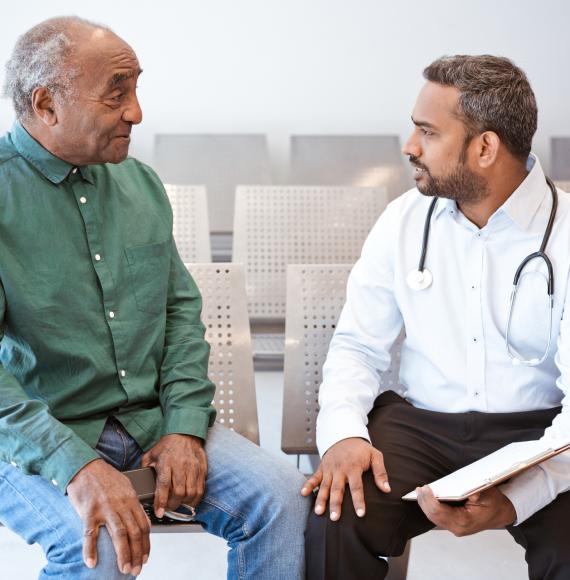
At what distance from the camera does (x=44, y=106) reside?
5.57 ft

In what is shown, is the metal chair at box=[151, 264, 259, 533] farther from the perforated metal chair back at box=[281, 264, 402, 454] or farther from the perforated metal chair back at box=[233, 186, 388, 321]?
the perforated metal chair back at box=[233, 186, 388, 321]

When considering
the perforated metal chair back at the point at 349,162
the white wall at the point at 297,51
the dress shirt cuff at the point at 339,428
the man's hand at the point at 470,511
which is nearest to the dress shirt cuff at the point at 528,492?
the man's hand at the point at 470,511

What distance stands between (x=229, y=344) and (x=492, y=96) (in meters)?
0.84

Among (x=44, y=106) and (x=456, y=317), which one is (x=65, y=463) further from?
(x=456, y=317)

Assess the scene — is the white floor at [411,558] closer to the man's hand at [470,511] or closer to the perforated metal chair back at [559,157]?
the man's hand at [470,511]

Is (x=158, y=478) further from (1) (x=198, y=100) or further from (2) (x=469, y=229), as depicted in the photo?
(1) (x=198, y=100)

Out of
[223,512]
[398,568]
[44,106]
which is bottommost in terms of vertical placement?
[398,568]

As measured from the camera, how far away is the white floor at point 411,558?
2314 millimetres

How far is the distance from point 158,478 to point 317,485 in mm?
310

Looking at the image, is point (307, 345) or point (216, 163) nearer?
point (307, 345)

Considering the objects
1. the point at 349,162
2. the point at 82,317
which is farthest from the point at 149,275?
the point at 349,162

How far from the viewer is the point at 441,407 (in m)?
1.88

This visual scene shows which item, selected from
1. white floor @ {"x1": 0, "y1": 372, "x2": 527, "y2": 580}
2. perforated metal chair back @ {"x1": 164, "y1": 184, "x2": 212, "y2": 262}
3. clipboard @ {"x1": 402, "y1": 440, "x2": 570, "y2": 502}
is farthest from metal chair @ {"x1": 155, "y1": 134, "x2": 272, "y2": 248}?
clipboard @ {"x1": 402, "y1": 440, "x2": 570, "y2": 502}

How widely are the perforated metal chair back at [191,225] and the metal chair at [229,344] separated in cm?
118
